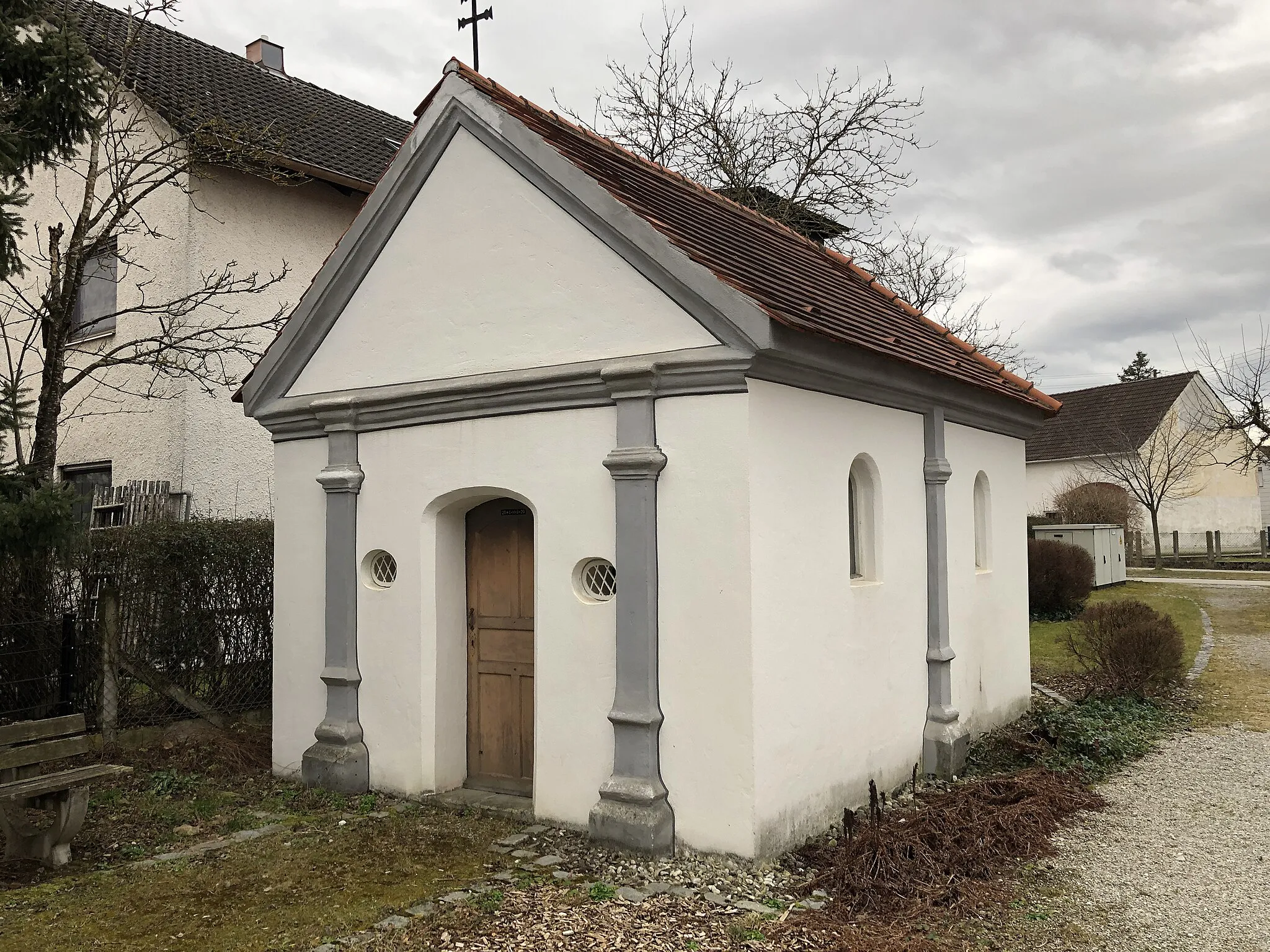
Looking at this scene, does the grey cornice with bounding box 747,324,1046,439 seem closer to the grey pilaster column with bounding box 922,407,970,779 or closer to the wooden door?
the grey pilaster column with bounding box 922,407,970,779

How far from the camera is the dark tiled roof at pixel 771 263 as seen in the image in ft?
22.0

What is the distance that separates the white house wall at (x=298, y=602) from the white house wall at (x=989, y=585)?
5285 mm

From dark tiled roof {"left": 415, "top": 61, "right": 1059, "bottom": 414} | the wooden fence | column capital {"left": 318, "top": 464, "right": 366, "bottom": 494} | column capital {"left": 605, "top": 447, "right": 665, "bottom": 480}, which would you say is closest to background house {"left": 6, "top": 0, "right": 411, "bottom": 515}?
the wooden fence

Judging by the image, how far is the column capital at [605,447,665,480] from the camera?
638cm

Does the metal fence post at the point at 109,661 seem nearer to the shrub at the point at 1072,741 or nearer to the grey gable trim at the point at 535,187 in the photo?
the grey gable trim at the point at 535,187

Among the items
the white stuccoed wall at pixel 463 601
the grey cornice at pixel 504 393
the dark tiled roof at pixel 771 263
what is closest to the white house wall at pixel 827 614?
the grey cornice at pixel 504 393

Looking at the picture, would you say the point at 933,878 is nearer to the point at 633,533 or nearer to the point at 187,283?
the point at 633,533

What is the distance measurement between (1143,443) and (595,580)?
3181 cm

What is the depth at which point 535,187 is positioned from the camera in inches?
277

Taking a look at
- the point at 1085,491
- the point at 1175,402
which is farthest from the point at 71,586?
the point at 1175,402

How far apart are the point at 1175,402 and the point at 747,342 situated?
34.6 meters

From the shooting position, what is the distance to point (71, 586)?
8852 millimetres

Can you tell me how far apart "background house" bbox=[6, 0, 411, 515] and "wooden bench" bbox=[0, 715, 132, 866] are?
6137 mm

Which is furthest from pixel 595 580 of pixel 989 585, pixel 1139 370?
pixel 1139 370
